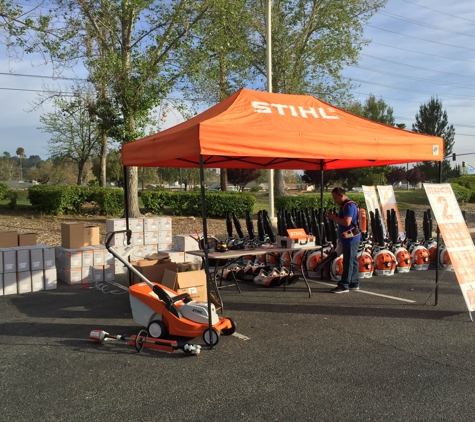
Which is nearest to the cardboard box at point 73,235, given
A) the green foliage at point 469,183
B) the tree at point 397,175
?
the green foliage at point 469,183

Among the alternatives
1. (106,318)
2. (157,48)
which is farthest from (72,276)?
(157,48)

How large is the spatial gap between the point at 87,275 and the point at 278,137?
4.88 metres

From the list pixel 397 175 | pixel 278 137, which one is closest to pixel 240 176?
pixel 397 175

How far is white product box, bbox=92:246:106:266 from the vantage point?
332 inches

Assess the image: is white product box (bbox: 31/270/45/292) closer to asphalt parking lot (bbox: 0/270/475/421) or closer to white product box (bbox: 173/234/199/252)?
asphalt parking lot (bbox: 0/270/475/421)

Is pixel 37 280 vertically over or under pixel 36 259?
under

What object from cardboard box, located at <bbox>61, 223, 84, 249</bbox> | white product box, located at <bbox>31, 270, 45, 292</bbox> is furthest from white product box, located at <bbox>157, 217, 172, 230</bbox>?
white product box, located at <bbox>31, 270, 45, 292</bbox>

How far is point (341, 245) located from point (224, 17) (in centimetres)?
949

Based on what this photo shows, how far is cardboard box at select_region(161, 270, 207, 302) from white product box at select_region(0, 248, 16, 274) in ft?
9.63

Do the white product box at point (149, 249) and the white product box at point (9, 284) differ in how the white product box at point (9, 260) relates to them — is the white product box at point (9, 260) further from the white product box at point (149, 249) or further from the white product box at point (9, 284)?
the white product box at point (149, 249)

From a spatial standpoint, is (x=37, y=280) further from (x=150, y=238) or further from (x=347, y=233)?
(x=347, y=233)

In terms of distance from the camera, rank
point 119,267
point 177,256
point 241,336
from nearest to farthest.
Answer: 1. point 241,336
2. point 177,256
3. point 119,267

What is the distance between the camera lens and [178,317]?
503 centimetres

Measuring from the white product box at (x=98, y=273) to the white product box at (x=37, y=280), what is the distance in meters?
0.94
